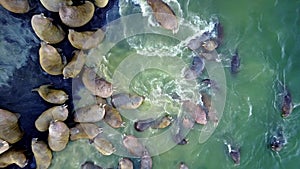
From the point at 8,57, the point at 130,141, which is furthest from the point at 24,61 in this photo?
the point at 130,141

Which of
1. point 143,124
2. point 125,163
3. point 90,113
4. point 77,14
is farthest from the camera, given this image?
point 143,124

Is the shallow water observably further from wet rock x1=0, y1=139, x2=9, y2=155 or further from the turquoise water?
wet rock x1=0, y1=139, x2=9, y2=155

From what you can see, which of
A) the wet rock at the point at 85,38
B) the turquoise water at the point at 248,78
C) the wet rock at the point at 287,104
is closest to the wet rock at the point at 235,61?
the turquoise water at the point at 248,78

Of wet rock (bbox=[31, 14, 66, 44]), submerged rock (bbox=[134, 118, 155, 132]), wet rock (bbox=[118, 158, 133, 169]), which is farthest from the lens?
submerged rock (bbox=[134, 118, 155, 132])

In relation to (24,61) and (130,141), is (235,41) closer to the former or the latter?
(130,141)

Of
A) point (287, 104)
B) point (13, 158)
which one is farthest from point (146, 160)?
point (287, 104)

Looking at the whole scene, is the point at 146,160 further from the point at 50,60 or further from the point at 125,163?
the point at 50,60

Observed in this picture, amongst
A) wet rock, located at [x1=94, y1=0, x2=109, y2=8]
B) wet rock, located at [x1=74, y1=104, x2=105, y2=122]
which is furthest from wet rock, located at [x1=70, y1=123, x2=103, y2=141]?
wet rock, located at [x1=94, y1=0, x2=109, y2=8]
